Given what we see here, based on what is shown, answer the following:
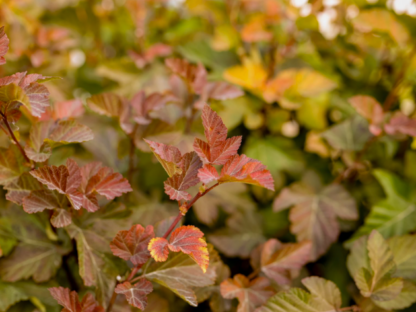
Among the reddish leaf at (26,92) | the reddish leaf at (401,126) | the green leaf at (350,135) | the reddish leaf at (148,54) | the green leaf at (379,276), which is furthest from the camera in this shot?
the reddish leaf at (148,54)

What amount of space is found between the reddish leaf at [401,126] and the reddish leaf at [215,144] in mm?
378

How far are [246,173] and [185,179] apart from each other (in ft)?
0.24

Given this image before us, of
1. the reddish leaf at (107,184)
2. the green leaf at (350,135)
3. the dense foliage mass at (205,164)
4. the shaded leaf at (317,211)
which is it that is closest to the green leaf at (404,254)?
the dense foliage mass at (205,164)

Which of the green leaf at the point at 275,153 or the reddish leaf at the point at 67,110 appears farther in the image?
the green leaf at the point at 275,153

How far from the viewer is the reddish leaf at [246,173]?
398 mm

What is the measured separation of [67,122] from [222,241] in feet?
1.23

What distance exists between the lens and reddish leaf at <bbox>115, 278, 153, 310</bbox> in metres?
0.41

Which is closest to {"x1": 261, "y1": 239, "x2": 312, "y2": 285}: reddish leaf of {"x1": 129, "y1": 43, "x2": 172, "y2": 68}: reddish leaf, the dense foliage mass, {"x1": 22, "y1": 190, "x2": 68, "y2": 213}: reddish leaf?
the dense foliage mass

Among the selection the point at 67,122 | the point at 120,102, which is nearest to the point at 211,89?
the point at 120,102

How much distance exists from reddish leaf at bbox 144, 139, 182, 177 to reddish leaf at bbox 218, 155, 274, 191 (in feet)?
0.18

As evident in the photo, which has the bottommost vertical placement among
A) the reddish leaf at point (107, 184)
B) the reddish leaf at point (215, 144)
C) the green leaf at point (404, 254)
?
the green leaf at point (404, 254)

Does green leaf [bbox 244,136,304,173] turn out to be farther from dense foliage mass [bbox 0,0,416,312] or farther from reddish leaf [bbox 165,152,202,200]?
reddish leaf [bbox 165,152,202,200]

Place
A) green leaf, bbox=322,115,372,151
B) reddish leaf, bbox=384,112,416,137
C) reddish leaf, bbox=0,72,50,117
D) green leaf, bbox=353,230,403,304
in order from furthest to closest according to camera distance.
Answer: green leaf, bbox=322,115,372,151
reddish leaf, bbox=384,112,416,137
green leaf, bbox=353,230,403,304
reddish leaf, bbox=0,72,50,117

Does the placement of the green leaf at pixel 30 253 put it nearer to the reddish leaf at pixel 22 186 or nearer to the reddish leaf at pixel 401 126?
the reddish leaf at pixel 22 186
